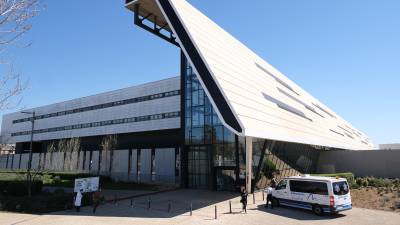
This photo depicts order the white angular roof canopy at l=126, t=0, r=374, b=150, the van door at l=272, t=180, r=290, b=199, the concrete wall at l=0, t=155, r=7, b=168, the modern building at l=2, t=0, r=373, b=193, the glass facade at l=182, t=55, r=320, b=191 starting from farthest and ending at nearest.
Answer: the concrete wall at l=0, t=155, r=7, b=168 → the glass facade at l=182, t=55, r=320, b=191 → the modern building at l=2, t=0, r=373, b=193 → the white angular roof canopy at l=126, t=0, r=374, b=150 → the van door at l=272, t=180, r=290, b=199

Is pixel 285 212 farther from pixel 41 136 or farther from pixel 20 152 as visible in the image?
pixel 20 152

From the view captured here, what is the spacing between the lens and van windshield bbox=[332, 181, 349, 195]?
18391mm

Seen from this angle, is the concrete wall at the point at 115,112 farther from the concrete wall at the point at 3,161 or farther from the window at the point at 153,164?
the concrete wall at the point at 3,161

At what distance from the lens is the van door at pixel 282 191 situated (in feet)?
69.1

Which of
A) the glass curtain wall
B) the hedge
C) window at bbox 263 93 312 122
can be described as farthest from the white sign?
window at bbox 263 93 312 122

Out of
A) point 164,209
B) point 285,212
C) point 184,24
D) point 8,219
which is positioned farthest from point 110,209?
point 184,24

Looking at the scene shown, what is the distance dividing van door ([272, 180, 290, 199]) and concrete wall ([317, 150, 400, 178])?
25655 mm

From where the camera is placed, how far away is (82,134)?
207 ft

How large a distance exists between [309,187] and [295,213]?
174 centimetres

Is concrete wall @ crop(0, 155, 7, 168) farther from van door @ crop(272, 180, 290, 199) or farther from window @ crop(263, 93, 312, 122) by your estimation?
van door @ crop(272, 180, 290, 199)

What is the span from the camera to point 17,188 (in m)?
26.8

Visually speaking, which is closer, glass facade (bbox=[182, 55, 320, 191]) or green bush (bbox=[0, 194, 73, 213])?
green bush (bbox=[0, 194, 73, 213])

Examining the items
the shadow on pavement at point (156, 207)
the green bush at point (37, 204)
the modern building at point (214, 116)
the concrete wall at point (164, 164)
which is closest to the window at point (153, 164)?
the modern building at point (214, 116)

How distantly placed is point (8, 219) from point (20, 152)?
7129 cm
